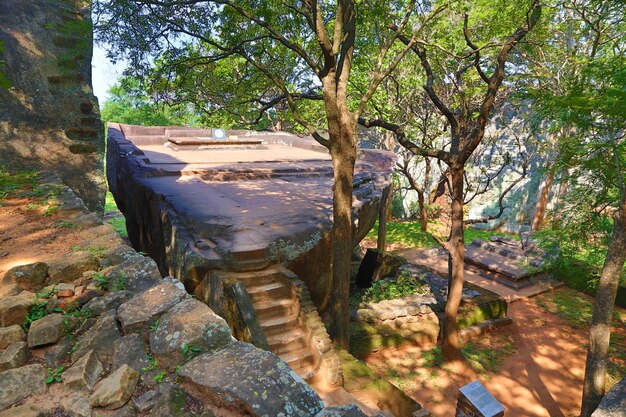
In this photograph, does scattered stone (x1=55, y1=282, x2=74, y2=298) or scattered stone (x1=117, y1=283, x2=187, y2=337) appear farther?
scattered stone (x1=55, y1=282, x2=74, y2=298)

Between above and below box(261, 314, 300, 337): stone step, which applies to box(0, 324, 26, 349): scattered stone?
above

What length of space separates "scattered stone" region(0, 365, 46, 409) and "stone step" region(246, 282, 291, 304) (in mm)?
3691

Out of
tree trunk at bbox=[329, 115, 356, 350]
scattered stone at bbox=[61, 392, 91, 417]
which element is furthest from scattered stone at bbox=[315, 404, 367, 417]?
tree trunk at bbox=[329, 115, 356, 350]

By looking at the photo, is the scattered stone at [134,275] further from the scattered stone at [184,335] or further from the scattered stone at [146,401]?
the scattered stone at [146,401]

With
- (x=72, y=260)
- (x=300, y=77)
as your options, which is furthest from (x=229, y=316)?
(x=300, y=77)

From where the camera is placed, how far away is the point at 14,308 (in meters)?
2.06

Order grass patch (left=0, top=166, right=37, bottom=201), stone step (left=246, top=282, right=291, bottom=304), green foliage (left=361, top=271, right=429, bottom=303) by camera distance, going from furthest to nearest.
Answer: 1. green foliage (left=361, top=271, right=429, bottom=303)
2. stone step (left=246, top=282, right=291, bottom=304)
3. grass patch (left=0, top=166, right=37, bottom=201)

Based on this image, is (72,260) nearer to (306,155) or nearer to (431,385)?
(431,385)

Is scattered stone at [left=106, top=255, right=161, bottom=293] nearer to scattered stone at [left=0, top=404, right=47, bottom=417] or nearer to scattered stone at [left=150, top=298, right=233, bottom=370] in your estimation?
scattered stone at [left=150, top=298, right=233, bottom=370]

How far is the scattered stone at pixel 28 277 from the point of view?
2.38 metres

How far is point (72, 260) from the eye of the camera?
2.65 m

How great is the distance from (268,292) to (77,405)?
396 centimetres

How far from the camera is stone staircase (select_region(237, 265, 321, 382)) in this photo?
5.28 metres

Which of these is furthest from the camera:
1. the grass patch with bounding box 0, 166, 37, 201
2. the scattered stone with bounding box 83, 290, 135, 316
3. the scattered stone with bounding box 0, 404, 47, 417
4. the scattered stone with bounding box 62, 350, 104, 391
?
the grass patch with bounding box 0, 166, 37, 201
